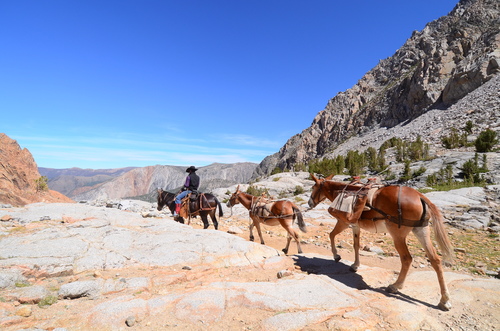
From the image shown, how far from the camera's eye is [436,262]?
458 cm

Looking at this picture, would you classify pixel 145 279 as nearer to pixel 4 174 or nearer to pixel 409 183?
pixel 409 183

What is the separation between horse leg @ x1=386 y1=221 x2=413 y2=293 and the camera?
16.3 feet

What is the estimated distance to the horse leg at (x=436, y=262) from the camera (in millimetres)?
4309

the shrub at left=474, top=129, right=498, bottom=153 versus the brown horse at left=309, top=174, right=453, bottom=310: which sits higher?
the shrub at left=474, top=129, right=498, bottom=153

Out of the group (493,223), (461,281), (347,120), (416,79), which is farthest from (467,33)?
(461,281)

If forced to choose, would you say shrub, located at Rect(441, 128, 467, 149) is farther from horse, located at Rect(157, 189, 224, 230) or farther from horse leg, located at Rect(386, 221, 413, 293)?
horse leg, located at Rect(386, 221, 413, 293)

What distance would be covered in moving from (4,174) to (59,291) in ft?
97.3

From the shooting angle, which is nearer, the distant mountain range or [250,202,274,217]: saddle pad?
[250,202,274,217]: saddle pad

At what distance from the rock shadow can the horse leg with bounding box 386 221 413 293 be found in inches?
6.1

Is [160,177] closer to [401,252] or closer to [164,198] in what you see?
[164,198]

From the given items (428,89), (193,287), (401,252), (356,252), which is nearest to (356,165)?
(356,252)

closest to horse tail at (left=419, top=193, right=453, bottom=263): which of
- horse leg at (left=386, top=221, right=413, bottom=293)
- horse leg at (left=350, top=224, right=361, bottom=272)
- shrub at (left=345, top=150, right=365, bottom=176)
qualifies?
horse leg at (left=386, top=221, right=413, bottom=293)

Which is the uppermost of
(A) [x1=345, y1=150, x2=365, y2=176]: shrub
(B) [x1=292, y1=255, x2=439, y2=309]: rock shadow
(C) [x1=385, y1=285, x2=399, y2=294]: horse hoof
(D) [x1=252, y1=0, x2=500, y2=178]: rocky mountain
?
(D) [x1=252, y1=0, x2=500, y2=178]: rocky mountain

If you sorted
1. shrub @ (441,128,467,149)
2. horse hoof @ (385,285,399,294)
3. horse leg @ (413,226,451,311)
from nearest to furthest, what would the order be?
horse leg @ (413,226,451,311)
horse hoof @ (385,285,399,294)
shrub @ (441,128,467,149)
